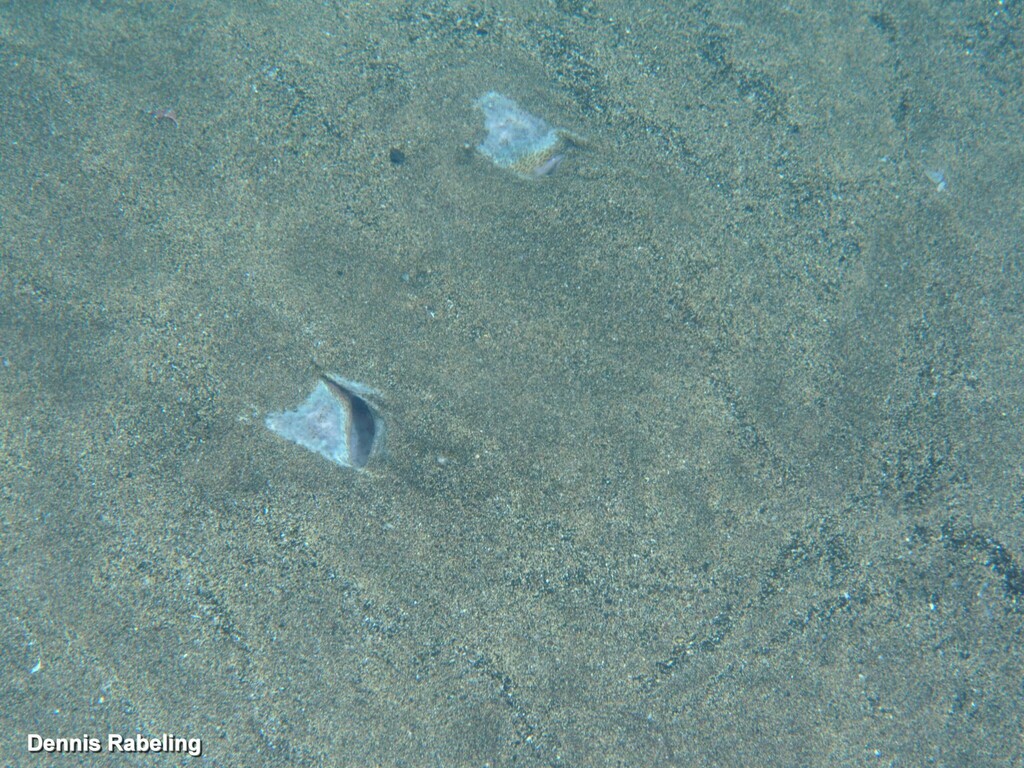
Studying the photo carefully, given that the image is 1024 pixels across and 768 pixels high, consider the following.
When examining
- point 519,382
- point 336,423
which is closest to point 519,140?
point 519,382

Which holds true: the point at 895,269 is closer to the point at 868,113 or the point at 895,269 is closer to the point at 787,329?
the point at 787,329

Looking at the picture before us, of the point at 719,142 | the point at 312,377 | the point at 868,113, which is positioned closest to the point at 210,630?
the point at 312,377

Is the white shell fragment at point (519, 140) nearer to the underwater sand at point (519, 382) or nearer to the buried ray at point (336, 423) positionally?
the underwater sand at point (519, 382)

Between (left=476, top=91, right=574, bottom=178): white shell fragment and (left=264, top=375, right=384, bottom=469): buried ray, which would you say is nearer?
(left=264, top=375, right=384, bottom=469): buried ray

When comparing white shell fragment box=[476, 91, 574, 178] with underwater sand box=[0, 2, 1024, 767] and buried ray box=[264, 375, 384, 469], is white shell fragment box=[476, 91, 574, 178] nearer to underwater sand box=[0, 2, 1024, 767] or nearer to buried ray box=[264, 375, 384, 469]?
underwater sand box=[0, 2, 1024, 767]

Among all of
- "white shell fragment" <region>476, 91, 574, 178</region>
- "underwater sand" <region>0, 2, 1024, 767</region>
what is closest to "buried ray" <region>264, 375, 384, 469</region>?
"underwater sand" <region>0, 2, 1024, 767</region>

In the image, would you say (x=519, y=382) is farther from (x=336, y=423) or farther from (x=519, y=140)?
(x=519, y=140)

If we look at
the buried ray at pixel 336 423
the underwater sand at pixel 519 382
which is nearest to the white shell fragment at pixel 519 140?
the underwater sand at pixel 519 382
